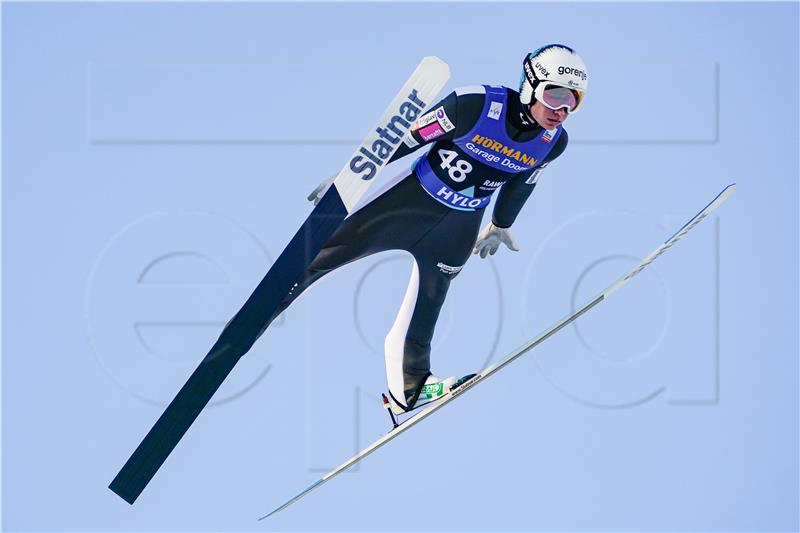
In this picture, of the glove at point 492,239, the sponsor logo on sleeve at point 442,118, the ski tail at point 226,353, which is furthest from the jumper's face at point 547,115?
the ski tail at point 226,353

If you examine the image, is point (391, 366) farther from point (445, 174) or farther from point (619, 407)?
point (619, 407)

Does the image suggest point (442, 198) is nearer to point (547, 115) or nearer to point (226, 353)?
point (547, 115)

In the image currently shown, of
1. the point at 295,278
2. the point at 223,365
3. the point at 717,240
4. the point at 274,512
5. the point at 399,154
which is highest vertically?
the point at 717,240

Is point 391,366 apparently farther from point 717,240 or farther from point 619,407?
point 717,240

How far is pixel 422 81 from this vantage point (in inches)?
179

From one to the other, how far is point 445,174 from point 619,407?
192 cm

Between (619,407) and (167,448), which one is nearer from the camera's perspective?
(167,448)

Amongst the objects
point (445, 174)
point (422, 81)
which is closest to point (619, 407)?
point (445, 174)

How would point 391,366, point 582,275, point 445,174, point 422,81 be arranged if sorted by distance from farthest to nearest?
point 582,275
point 391,366
point 445,174
point 422,81

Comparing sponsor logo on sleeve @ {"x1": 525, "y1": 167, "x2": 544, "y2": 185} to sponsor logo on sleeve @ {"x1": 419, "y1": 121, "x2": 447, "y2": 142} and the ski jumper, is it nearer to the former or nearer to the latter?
the ski jumper

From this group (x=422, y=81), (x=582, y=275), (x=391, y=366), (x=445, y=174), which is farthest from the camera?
(x=582, y=275)

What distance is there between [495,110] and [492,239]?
71cm

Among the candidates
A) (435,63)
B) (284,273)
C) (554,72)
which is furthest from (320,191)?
(554,72)

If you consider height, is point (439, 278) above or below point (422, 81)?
below
